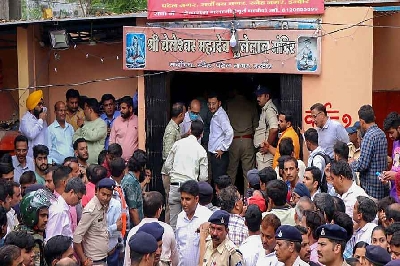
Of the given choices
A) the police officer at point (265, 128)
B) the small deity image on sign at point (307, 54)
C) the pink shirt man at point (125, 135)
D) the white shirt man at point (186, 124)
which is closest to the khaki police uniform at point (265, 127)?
the police officer at point (265, 128)

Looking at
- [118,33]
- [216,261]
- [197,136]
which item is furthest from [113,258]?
[118,33]

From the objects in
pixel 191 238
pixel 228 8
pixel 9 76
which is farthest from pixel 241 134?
pixel 191 238

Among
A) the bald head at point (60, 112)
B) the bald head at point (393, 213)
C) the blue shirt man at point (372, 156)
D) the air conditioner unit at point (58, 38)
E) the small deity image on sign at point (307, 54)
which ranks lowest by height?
the bald head at point (393, 213)

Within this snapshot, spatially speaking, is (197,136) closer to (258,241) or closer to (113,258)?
(113,258)

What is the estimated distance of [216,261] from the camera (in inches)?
309

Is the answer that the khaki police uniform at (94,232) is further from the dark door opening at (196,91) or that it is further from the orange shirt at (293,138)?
the dark door opening at (196,91)

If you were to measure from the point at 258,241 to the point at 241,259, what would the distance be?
0.35 m

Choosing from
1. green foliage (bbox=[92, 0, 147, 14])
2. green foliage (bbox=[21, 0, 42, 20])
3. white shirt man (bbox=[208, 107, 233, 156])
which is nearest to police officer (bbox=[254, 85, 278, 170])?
white shirt man (bbox=[208, 107, 233, 156])

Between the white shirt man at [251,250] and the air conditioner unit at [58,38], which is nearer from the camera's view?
the white shirt man at [251,250]

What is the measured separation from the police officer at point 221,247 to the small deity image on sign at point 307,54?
16.9ft

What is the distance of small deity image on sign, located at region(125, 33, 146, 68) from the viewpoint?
13281 millimetres

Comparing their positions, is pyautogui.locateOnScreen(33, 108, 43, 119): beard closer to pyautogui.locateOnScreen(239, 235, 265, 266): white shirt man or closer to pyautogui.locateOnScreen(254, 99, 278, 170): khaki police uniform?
pyautogui.locateOnScreen(254, 99, 278, 170): khaki police uniform

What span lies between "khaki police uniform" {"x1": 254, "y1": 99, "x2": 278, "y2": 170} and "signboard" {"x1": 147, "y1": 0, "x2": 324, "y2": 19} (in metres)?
1.40

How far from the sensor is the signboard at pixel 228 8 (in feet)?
41.0
